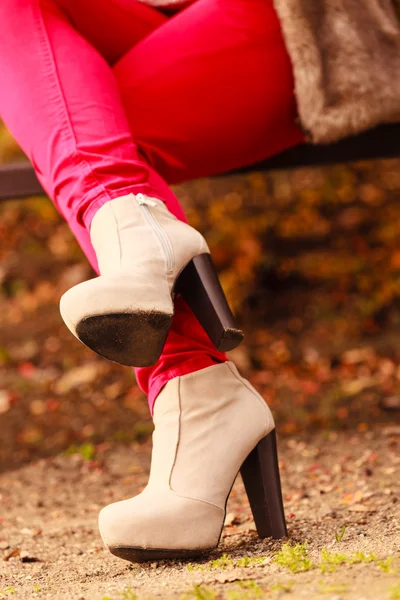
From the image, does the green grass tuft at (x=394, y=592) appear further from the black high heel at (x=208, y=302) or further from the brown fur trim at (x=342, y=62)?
the brown fur trim at (x=342, y=62)

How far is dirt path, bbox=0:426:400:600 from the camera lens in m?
1.01

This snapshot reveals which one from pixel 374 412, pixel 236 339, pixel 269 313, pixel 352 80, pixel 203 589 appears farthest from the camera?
pixel 269 313

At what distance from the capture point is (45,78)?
4.12 feet

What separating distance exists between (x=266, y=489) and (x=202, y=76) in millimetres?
853

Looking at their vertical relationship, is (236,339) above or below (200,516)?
above

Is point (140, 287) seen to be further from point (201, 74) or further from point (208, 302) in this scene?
point (201, 74)

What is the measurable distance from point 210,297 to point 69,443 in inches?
65.9

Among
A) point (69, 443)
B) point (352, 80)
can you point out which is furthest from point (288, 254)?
point (352, 80)

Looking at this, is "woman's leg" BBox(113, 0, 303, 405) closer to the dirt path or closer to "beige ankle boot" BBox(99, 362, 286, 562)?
"beige ankle boot" BBox(99, 362, 286, 562)

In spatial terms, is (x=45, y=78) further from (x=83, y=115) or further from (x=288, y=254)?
(x=288, y=254)

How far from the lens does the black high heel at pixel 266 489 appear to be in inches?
50.5

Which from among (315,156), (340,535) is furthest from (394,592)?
(315,156)

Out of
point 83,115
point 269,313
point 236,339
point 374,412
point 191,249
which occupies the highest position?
point 83,115

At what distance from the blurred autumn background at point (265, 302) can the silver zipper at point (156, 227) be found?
162cm
